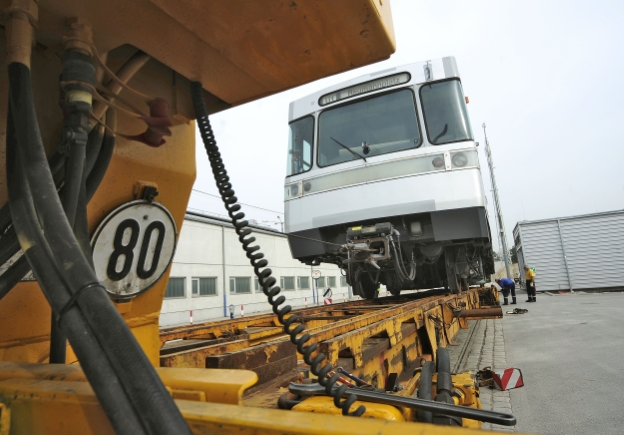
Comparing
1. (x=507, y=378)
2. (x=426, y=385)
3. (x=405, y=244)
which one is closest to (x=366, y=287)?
(x=405, y=244)

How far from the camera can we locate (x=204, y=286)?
1859 cm

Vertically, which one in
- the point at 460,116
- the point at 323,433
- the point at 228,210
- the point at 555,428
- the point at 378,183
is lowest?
the point at 555,428

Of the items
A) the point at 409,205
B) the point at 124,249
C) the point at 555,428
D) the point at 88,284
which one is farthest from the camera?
the point at 409,205

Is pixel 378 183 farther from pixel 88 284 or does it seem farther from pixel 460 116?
pixel 88 284

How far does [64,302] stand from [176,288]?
57.9 ft

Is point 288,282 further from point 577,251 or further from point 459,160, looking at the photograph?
point 459,160

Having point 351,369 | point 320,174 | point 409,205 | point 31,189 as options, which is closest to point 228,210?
point 31,189

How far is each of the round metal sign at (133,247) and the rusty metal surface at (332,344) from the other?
1.42 ft

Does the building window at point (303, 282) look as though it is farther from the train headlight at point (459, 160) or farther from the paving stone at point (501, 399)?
the paving stone at point (501, 399)

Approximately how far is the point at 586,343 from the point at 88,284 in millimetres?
7357

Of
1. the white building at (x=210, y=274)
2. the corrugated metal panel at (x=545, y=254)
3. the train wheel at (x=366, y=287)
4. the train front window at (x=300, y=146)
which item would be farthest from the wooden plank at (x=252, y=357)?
the corrugated metal panel at (x=545, y=254)

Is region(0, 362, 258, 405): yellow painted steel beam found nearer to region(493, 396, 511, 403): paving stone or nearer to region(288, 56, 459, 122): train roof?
region(493, 396, 511, 403): paving stone

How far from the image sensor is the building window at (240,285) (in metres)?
20.4

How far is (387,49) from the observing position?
1.38m
